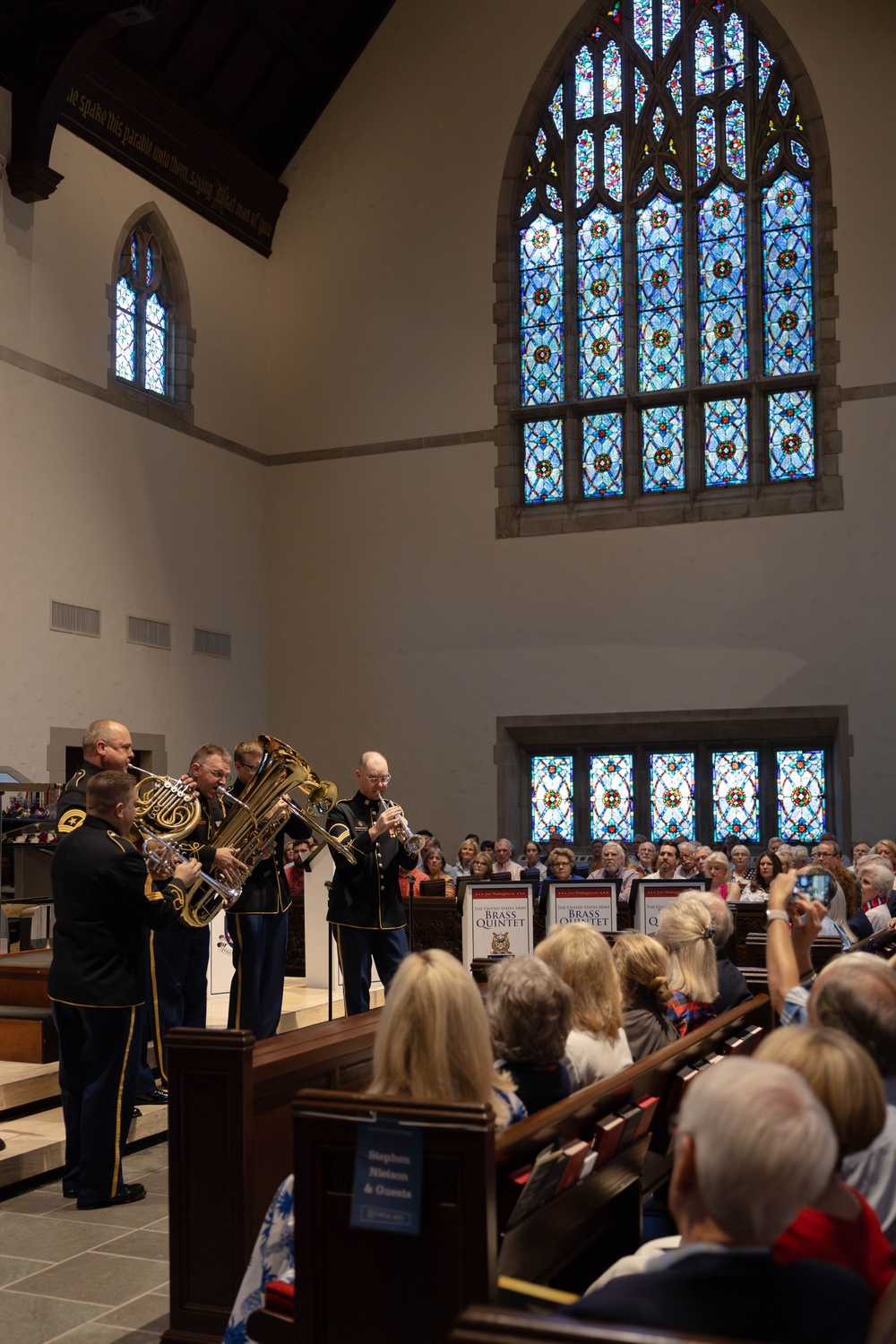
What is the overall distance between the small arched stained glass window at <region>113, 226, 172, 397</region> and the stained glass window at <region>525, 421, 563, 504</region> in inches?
153

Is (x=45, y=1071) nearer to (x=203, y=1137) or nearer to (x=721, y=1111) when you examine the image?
(x=203, y=1137)

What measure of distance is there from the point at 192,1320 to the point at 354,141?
1380cm

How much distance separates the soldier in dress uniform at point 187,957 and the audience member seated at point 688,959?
7.36 ft

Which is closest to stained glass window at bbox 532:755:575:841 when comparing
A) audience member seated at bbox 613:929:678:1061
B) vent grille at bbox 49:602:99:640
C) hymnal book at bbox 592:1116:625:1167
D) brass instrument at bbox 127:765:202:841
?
vent grille at bbox 49:602:99:640

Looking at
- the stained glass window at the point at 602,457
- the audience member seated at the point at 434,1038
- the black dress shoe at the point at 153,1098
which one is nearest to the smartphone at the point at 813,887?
the audience member seated at the point at 434,1038

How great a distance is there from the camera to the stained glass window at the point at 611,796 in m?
13.5

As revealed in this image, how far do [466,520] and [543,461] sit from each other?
3.41ft

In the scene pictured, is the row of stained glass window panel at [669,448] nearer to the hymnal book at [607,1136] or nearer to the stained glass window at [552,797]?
the stained glass window at [552,797]

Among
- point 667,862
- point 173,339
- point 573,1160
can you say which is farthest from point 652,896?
point 173,339

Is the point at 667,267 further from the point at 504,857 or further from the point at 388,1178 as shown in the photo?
the point at 388,1178

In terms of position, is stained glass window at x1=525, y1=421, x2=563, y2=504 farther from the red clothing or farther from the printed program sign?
the red clothing

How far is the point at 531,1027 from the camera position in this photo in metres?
2.82

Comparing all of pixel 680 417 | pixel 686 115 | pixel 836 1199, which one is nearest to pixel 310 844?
pixel 836 1199

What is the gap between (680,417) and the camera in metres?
13.6
